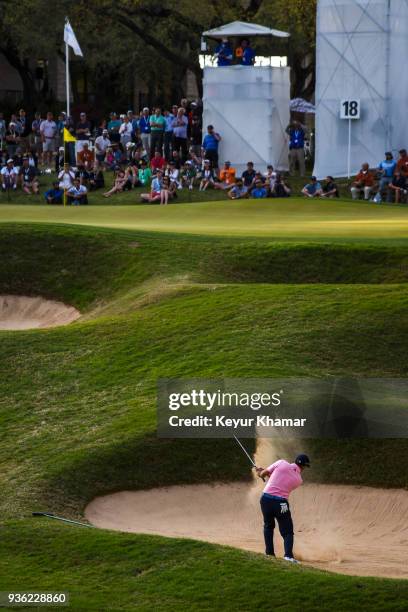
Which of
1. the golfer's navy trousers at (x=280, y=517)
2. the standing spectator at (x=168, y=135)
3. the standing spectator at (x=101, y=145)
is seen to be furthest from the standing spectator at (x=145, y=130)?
the golfer's navy trousers at (x=280, y=517)

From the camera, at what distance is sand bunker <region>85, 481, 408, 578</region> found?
691 inches

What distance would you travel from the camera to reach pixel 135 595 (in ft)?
47.7

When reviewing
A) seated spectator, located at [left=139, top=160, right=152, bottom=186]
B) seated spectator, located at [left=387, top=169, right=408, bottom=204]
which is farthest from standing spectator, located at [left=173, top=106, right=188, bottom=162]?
seated spectator, located at [left=387, top=169, right=408, bottom=204]

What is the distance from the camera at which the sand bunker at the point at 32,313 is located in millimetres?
28953

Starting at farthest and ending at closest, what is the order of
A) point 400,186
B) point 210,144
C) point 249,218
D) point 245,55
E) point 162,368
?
point 245,55 → point 210,144 → point 400,186 → point 249,218 → point 162,368

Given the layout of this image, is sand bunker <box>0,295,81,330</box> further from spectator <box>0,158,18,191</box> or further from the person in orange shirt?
spectator <box>0,158,18,191</box>

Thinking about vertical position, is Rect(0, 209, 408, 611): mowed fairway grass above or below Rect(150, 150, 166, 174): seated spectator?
below

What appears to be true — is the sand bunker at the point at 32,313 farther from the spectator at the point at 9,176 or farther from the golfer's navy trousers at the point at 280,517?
the spectator at the point at 9,176

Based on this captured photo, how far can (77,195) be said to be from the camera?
4541 cm

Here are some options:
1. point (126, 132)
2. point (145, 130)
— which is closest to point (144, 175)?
point (145, 130)

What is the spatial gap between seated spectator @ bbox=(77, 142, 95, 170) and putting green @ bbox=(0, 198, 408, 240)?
7451mm

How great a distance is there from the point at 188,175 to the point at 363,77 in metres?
7.27

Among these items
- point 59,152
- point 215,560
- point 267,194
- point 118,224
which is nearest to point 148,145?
point 59,152

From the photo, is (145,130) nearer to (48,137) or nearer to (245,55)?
(245,55)
